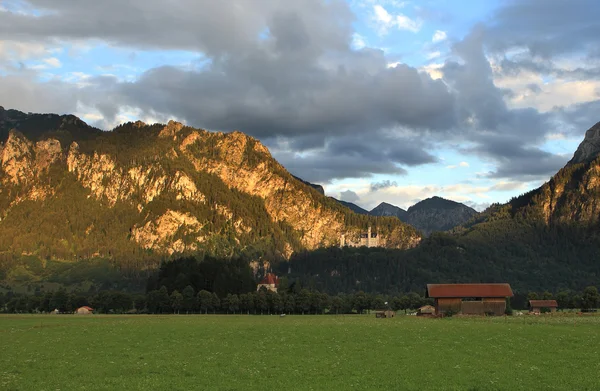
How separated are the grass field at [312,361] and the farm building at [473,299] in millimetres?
53561

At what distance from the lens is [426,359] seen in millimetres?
43281

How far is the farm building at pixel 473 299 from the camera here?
383 feet

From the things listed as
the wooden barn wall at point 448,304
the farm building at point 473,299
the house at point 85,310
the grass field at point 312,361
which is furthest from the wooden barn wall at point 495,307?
the house at point 85,310

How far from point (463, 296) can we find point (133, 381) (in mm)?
91378

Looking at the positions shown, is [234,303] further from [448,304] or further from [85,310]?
[448,304]

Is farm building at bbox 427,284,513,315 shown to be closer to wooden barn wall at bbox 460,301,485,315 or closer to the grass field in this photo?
wooden barn wall at bbox 460,301,485,315

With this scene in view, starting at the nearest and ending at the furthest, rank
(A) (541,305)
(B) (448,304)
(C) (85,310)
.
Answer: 1. (B) (448,304)
2. (A) (541,305)
3. (C) (85,310)

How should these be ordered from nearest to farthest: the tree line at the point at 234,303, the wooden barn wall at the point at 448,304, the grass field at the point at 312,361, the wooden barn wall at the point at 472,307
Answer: the grass field at the point at 312,361 → the wooden barn wall at the point at 472,307 → the wooden barn wall at the point at 448,304 → the tree line at the point at 234,303

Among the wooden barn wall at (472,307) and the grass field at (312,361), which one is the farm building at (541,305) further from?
the grass field at (312,361)

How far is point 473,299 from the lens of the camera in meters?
118

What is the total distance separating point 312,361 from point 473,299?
81.9m

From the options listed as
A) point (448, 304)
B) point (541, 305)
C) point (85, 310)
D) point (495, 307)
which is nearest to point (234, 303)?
point (85, 310)

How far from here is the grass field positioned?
1369 inches

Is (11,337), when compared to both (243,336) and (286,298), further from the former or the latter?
(286,298)
